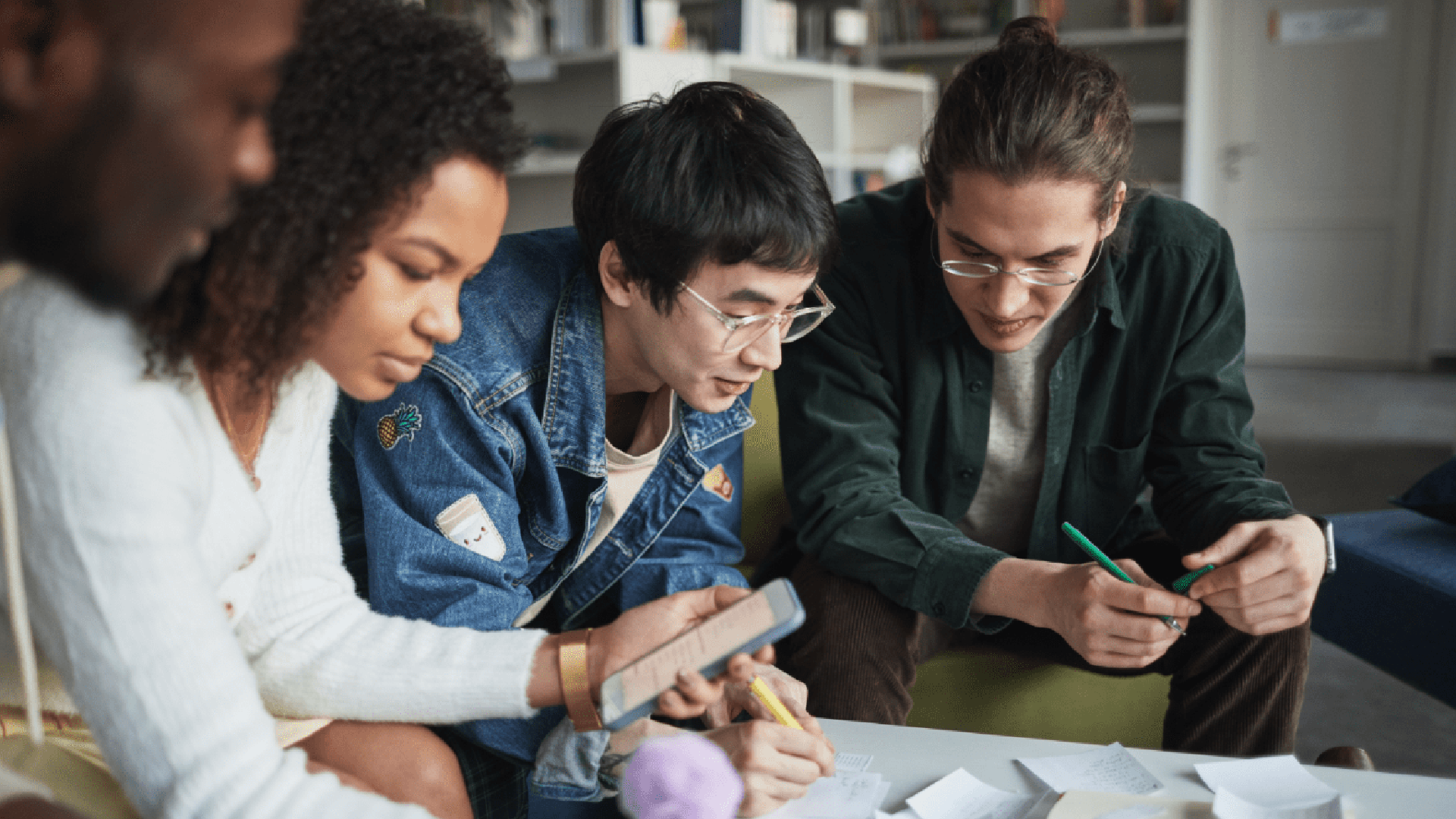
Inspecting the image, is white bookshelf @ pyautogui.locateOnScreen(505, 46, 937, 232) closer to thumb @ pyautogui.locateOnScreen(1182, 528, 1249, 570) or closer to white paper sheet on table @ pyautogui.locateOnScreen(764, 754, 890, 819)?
thumb @ pyautogui.locateOnScreen(1182, 528, 1249, 570)

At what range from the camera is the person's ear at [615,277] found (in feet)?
4.21

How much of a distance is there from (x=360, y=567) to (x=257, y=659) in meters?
0.39

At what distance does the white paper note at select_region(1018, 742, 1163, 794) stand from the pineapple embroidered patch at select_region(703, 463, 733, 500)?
22.4 inches

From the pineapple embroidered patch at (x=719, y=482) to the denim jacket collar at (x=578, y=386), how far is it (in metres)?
0.19

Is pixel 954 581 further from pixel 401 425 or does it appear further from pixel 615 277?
pixel 401 425

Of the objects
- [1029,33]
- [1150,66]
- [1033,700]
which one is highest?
[1150,66]

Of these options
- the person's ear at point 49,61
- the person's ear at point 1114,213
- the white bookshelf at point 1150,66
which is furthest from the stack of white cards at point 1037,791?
the white bookshelf at point 1150,66

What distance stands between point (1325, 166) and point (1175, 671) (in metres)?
5.17

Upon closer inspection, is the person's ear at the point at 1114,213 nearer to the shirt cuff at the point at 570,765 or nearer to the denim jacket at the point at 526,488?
the denim jacket at the point at 526,488

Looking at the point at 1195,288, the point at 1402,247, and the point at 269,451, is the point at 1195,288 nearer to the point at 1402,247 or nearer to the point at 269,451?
the point at 269,451

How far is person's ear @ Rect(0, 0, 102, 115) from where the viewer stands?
46 cm

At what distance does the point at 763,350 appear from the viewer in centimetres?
126

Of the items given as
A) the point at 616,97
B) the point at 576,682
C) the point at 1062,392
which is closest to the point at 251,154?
the point at 576,682

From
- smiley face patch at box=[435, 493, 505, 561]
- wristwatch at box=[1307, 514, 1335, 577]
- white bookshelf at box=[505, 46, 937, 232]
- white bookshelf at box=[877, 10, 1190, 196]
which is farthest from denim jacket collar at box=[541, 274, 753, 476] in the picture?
white bookshelf at box=[877, 10, 1190, 196]
